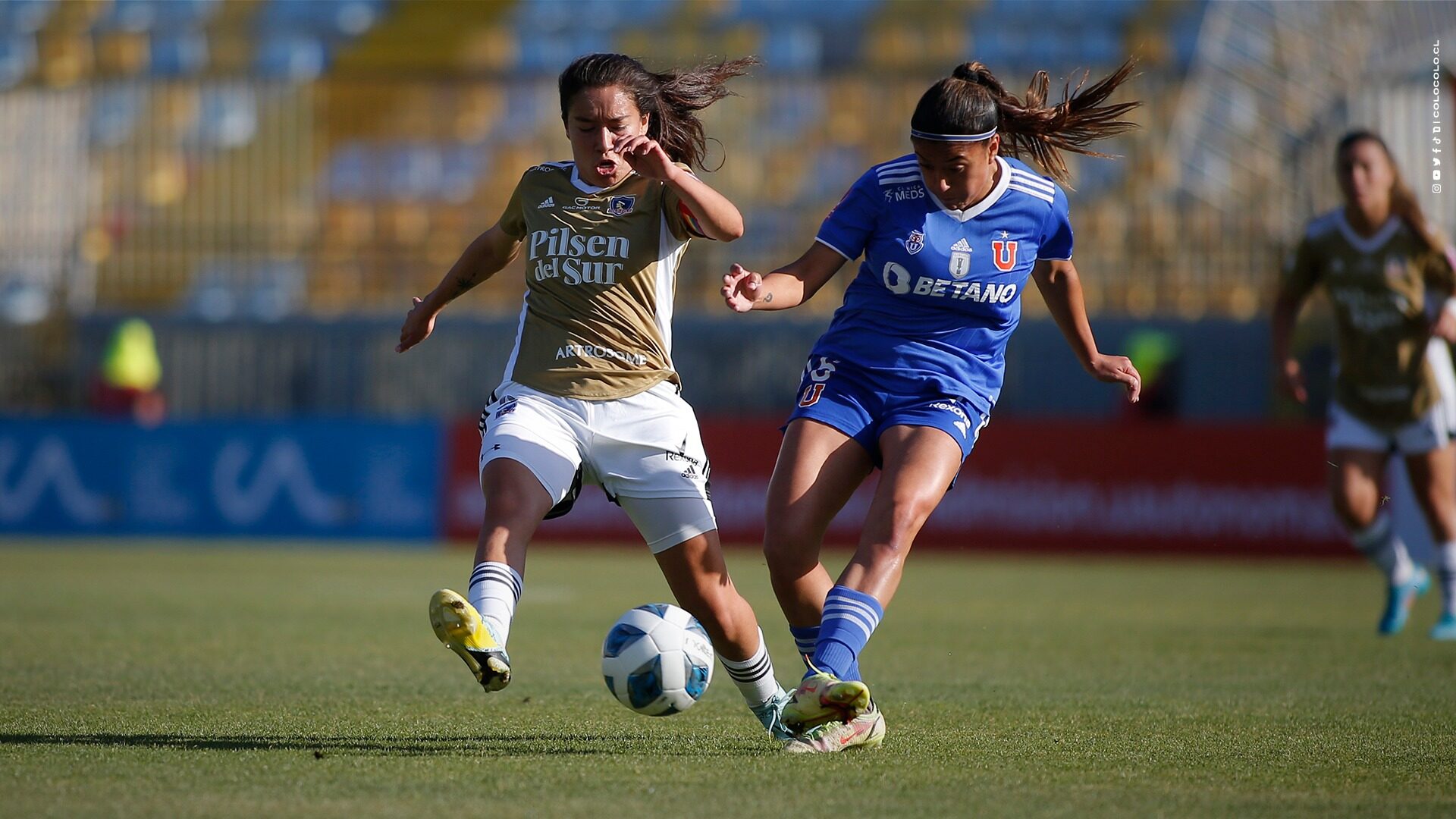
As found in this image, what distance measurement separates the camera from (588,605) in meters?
10.8

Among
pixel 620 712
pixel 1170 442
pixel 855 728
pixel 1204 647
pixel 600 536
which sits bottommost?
pixel 600 536

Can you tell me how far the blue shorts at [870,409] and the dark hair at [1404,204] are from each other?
4.55 metres

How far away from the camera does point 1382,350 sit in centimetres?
939

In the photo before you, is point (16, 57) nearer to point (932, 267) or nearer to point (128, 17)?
point (128, 17)

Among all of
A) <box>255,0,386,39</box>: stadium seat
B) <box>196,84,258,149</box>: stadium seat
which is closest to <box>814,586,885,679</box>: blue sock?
<box>196,84,258,149</box>: stadium seat

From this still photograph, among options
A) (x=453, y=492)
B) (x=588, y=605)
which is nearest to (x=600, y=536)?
(x=453, y=492)

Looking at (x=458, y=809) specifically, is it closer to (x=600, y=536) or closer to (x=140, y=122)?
(x=600, y=536)

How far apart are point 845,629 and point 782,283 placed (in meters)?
1.08

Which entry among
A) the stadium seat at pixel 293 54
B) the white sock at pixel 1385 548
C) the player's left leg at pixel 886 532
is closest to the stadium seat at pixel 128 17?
the stadium seat at pixel 293 54

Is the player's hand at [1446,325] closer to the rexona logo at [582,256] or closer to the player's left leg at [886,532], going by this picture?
the player's left leg at [886,532]

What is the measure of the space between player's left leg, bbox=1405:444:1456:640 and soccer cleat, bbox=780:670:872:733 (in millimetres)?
5771

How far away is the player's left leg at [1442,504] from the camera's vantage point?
9398mm

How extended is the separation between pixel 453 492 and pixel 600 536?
152 cm

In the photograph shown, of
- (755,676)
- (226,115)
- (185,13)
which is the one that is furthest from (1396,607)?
(185,13)
